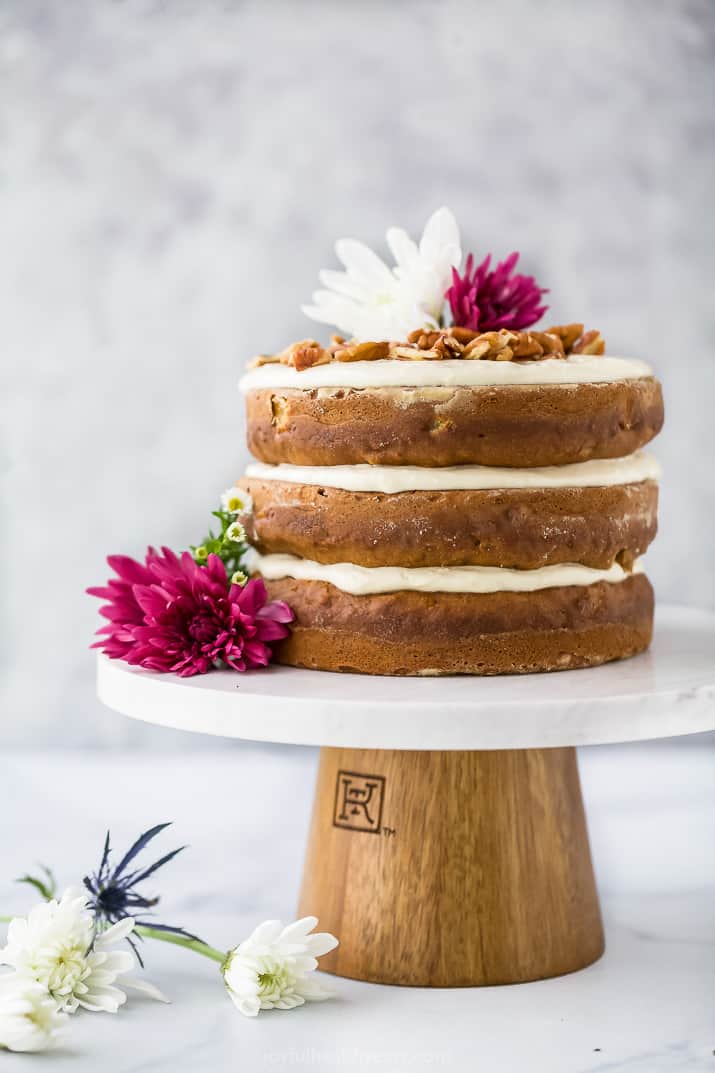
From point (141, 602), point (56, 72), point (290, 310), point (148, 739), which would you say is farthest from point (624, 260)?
point (141, 602)

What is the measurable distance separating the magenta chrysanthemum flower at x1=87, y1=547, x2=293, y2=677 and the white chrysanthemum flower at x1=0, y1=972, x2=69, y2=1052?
0.42 metres

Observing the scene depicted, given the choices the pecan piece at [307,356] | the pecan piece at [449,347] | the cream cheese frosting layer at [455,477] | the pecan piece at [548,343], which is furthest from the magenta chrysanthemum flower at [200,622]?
the pecan piece at [548,343]

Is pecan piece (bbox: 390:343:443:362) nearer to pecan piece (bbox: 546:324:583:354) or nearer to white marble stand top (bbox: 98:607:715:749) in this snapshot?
pecan piece (bbox: 546:324:583:354)

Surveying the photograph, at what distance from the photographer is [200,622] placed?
6.51 feet

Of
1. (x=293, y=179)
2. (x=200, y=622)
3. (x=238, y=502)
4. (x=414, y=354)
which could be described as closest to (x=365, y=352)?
(x=414, y=354)

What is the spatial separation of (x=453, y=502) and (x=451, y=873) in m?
0.51

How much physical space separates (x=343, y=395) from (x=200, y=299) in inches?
59.2

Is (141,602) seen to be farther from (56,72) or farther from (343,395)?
(56,72)

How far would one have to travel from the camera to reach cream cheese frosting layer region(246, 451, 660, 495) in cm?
193

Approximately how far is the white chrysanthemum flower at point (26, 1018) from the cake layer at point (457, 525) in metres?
0.65

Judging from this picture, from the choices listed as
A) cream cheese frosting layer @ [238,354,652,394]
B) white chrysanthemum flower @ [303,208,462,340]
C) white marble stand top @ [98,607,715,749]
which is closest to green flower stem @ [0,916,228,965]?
white marble stand top @ [98,607,715,749]

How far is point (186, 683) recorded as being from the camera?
186cm

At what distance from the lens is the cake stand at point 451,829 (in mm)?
1846

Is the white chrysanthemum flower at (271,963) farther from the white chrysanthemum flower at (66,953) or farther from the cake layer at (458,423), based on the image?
the cake layer at (458,423)
